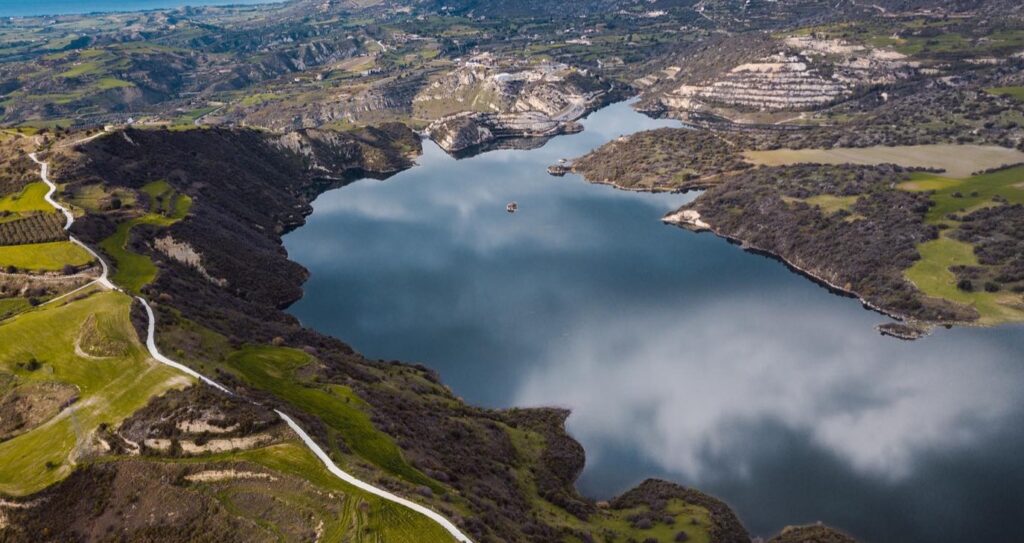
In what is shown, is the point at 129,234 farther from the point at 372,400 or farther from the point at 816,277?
the point at 816,277

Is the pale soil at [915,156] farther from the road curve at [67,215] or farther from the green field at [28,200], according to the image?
the green field at [28,200]

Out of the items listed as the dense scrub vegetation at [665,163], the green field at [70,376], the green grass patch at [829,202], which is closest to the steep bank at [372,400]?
the green field at [70,376]

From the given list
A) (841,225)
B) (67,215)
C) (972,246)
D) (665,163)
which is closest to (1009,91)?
(665,163)

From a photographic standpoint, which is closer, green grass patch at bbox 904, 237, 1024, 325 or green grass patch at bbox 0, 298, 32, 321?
green grass patch at bbox 0, 298, 32, 321

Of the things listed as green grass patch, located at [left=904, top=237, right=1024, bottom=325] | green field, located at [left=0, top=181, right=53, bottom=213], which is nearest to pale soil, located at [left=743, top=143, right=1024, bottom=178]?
green grass patch, located at [left=904, top=237, right=1024, bottom=325]

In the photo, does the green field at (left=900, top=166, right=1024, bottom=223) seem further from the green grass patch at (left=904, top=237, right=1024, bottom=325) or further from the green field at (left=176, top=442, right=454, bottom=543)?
the green field at (left=176, top=442, right=454, bottom=543)

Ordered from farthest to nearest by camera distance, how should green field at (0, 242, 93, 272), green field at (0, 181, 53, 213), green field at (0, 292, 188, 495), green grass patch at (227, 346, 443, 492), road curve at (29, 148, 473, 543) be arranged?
green field at (0, 181, 53, 213), green field at (0, 242, 93, 272), green grass patch at (227, 346, 443, 492), green field at (0, 292, 188, 495), road curve at (29, 148, 473, 543)

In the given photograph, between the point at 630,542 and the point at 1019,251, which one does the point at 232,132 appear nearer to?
the point at 630,542
